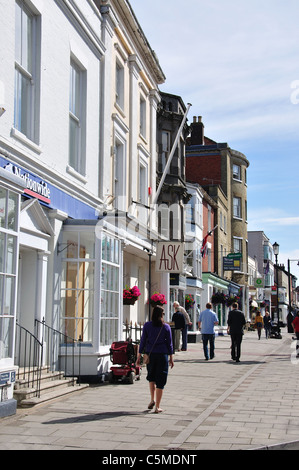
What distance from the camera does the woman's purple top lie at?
9.10 meters

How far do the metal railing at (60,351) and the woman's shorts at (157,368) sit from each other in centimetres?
298

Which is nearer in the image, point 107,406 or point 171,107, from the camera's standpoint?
point 107,406

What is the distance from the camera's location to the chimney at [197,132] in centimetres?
4675

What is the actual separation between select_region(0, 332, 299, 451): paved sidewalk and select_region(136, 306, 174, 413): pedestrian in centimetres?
37

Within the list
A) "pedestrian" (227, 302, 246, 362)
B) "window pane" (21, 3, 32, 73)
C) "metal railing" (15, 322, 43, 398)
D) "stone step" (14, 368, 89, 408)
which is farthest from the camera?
"pedestrian" (227, 302, 246, 362)

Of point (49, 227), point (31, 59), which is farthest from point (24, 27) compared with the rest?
point (49, 227)

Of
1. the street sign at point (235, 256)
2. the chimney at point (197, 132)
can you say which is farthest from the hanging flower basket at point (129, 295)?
the chimney at point (197, 132)

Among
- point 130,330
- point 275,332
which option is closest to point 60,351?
point 130,330

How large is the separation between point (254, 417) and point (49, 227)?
554 cm

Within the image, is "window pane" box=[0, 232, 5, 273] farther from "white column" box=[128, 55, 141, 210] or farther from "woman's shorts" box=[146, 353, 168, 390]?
"white column" box=[128, 55, 141, 210]

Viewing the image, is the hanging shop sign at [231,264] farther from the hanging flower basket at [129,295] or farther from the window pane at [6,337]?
the window pane at [6,337]

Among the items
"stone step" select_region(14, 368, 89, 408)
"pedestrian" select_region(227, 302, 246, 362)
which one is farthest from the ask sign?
"stone step" select_region(14, 368, 89, 408)
